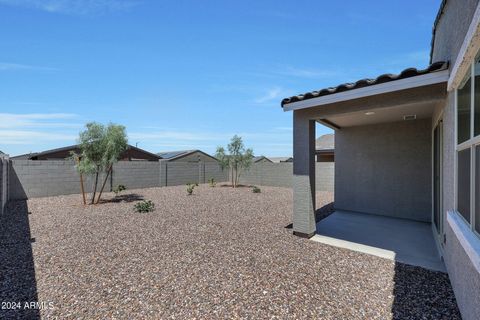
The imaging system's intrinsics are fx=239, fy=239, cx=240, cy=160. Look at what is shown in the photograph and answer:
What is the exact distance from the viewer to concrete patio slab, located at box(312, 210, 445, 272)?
170 inches

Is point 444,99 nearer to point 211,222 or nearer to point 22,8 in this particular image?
point 211,222

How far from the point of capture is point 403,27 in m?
6.80

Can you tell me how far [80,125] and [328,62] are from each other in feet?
32.9

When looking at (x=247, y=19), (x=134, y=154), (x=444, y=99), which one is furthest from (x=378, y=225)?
(x=134, y=154)

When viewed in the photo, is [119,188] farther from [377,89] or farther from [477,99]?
[477,99]

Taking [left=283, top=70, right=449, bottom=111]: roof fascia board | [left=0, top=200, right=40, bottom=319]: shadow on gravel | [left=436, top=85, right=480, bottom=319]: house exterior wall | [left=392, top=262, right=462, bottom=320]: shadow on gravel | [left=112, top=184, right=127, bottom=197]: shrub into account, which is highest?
[left=283, top=70, right=449, bottom=111]: roof fascia board

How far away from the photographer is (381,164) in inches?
304

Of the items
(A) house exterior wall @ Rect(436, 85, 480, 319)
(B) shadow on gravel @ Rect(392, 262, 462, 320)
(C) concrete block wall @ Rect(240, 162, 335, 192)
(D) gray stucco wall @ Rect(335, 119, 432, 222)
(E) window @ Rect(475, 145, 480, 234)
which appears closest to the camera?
(A) house exterior wall @ Rect(436, 85, 480, 319)

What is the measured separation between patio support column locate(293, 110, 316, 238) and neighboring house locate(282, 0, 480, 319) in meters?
0.02

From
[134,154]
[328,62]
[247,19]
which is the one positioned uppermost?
[247,19]

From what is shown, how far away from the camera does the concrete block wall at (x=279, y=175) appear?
14617 mm

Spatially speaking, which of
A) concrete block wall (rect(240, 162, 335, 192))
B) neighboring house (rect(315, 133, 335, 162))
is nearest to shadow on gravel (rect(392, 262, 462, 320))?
concrete block wall (rect(240, 162, 335, 192))

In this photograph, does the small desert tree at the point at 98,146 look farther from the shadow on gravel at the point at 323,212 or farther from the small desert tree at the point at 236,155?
the shadow on gravel at the point at 323,212

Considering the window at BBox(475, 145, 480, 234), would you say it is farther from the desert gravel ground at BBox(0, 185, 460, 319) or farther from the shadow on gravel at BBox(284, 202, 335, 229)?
the shadow on gravel at BBox(284, 202, 335, 229)
